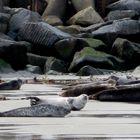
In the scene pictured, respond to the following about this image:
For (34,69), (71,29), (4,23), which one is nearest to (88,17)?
(71,29)

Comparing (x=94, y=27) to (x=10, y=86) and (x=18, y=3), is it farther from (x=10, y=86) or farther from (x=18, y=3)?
(x=10, y=86)

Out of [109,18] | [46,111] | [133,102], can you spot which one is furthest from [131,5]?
[46,111]

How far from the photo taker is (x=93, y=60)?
94.4 feet

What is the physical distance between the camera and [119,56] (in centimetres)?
3169

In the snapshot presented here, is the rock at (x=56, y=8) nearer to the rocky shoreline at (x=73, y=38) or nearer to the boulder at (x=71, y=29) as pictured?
the rocky shoreline at (x=73, y=38)

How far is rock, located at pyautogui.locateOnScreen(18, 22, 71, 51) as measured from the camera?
3145 cm

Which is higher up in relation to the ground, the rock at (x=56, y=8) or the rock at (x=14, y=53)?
the rock at (x=14, y=53)

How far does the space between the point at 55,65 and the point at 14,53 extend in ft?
6.77

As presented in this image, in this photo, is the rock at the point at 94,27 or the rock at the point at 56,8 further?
the rock at the point at 56,8

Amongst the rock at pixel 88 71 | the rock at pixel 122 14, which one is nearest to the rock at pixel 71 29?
the rock at pixel 122 14

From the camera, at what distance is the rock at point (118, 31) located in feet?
108

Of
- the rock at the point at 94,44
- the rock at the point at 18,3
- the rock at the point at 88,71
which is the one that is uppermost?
the rock at the point at 88,71

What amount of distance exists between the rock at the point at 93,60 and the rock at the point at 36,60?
1534mm

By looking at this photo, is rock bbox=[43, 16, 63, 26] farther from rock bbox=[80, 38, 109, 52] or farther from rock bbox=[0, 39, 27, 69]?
rock bbox=[0, 39, 27, 69]
